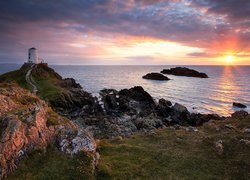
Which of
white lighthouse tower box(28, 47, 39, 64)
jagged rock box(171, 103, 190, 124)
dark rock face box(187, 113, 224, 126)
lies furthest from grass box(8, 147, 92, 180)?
white lighthouse tower box(28, 47, 39, 64)

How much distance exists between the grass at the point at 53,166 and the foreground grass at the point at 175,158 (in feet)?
4.47

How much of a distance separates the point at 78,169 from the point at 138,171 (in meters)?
4.36

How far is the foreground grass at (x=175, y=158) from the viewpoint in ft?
56.9

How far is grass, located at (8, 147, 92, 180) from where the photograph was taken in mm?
15484

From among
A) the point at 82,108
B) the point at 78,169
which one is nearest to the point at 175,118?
the point at 82,108

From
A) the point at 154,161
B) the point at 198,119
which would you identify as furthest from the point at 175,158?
the point at 198,119

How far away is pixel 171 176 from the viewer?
677 inches

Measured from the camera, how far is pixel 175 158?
65.4 feet

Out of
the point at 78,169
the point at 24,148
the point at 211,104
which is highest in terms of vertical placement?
the point at 24,148

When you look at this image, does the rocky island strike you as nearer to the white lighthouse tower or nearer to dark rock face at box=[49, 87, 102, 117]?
dark rock face at box=[49, 87, 102, 117]

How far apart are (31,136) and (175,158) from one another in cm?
1129

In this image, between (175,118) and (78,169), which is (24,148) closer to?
(78,169)

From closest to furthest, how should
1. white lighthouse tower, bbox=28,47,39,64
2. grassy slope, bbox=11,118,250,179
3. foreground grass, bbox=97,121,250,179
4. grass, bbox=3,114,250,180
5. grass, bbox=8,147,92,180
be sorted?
grass, bbox=8,147,92,180, grass, bbox=3,114,250,180, grassy slope, bbox=11,118,250,179, foreground grass, bbox=97,121,250,179, white lighthouse tower, bbox=28,47,39,64

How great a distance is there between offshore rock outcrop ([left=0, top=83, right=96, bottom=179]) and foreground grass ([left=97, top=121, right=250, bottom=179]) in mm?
2661
